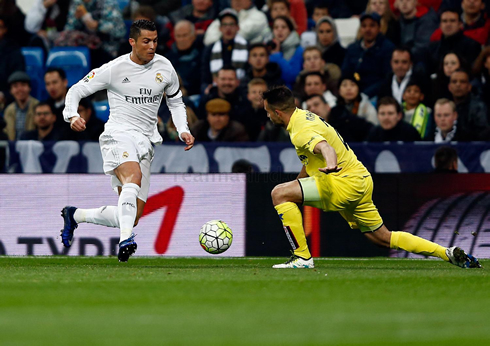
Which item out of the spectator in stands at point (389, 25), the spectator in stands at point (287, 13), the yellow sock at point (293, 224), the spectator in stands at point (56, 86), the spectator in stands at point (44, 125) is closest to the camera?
the yellow sock at point (293, 224)

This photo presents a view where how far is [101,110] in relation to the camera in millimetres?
14703

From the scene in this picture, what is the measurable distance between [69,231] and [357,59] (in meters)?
6.76

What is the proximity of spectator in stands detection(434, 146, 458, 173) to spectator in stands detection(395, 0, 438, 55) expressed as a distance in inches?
126

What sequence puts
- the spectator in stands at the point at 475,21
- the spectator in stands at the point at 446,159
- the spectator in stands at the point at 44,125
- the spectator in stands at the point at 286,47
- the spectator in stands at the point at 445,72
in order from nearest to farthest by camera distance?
the spectator in stands at the point at 446,159, the spectator in stands at the point at 445,72, the spectator in stands at the point at 44,125, the spectator in stands at the point at 475,21, the spectator in stands at the point at 286,47

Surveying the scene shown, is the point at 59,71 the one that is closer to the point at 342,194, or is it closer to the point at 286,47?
the point at 286,47

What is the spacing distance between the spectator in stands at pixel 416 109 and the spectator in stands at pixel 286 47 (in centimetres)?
212

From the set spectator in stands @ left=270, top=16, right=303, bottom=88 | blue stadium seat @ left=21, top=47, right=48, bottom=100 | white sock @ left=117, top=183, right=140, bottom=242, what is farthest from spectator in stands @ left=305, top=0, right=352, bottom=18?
white sock @ left=117, top=183, right=140, bottom=242

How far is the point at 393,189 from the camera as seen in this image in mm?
11078

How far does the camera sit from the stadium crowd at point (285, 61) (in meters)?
13.1

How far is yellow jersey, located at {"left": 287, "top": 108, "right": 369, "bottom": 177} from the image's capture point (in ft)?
26.7

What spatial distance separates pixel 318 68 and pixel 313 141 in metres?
6.39

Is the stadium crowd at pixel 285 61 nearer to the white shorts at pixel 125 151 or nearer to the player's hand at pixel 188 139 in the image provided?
the player's hand at pixel 188 139

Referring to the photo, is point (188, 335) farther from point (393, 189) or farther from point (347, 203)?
point (393, 189)

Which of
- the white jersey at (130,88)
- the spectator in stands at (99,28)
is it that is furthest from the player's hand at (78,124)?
the spectator in stands at (99,28)
